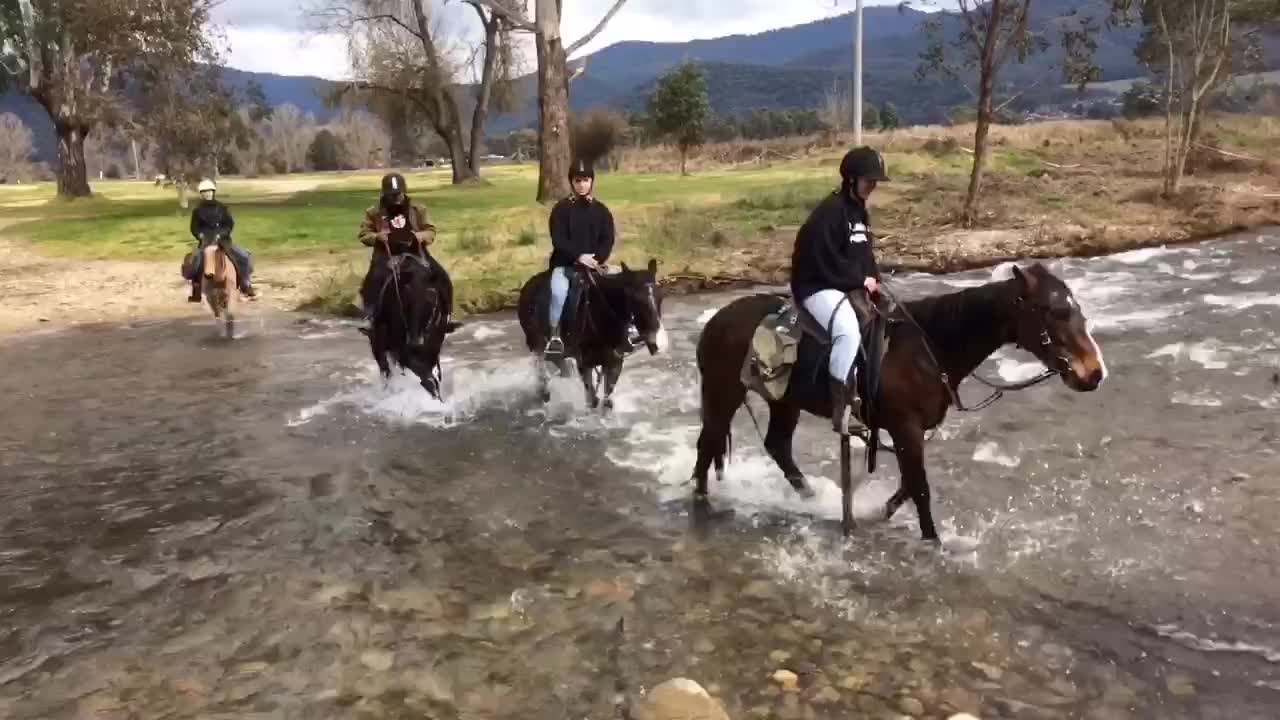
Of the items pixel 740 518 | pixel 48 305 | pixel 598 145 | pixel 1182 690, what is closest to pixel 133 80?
pixel 598 145

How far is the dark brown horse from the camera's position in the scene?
621 cm

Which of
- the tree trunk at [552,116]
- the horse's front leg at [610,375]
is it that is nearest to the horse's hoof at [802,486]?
the horse's front leg at [610,375]

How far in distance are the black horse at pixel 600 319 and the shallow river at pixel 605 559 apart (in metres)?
0.66

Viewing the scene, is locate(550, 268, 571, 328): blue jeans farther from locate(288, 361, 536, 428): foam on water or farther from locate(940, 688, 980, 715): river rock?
locate(940, 688, 980, 715): river rock

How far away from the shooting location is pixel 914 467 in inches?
270

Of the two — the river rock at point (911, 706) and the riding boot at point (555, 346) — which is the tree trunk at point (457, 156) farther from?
the river rock at point (911, 706)

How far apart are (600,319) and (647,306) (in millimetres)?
1039

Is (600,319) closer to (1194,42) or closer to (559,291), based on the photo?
(559,291)

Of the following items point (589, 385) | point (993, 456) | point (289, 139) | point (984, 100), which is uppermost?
point (289, 139)

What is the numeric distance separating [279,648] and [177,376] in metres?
8.95

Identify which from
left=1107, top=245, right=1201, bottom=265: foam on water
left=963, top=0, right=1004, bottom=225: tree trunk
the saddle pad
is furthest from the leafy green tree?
the saddle pad

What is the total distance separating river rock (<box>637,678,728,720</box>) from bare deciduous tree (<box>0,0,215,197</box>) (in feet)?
129

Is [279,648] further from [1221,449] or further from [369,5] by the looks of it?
[369,5]

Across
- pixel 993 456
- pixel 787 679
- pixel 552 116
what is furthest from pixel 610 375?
pixel 552 116
